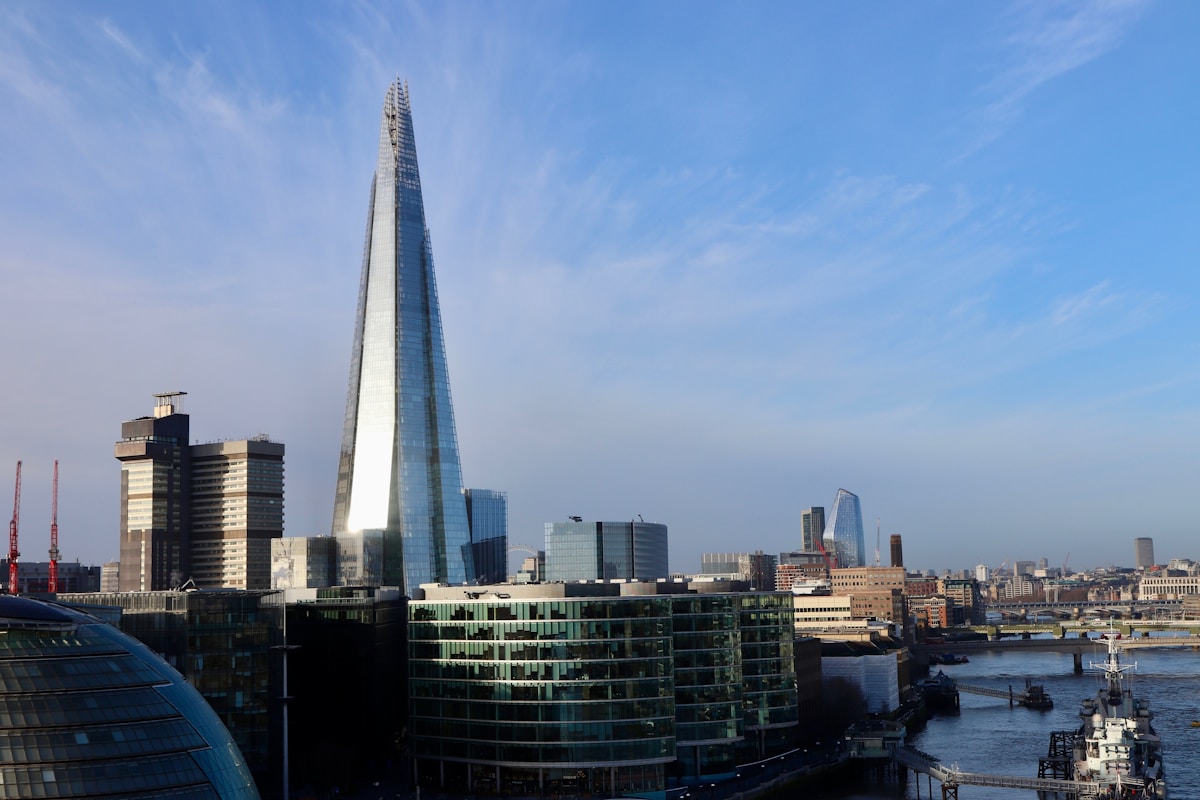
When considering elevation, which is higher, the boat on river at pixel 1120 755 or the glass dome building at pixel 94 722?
the glass dome building at pixel 94 722

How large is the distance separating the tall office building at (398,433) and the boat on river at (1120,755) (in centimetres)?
10210

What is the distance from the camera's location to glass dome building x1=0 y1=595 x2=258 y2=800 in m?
55.5

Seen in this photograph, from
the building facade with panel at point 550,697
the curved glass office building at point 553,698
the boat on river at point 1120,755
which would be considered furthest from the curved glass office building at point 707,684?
the boat on river at point 1120,755

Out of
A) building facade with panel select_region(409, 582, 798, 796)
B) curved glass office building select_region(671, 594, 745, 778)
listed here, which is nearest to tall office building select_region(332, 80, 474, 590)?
building facade with panel select_region(409, 582, 798, 796)

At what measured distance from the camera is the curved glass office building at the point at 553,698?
92.4 meters

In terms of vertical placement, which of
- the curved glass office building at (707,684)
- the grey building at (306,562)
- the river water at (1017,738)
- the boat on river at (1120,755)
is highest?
the grey building at (306,562)

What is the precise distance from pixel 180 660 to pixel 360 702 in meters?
24.1

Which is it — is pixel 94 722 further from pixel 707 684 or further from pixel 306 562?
pixel 306 562

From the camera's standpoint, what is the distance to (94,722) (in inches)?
2264

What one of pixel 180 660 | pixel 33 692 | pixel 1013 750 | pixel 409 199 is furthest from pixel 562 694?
pixel 409 199

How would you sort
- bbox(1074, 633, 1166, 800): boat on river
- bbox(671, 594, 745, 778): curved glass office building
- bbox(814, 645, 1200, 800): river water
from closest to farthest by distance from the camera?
1. bbox(1074, 633, 1166, 800): boat on river
2. bbox(671, 594, 745, 778): curved glass office building
3. bbox(814, 645, 1200, 800): river water

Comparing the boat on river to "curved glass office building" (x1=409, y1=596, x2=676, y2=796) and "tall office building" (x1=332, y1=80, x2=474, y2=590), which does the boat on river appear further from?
"tall office building" (x1=332, y1=80, x2=474, y2=590)

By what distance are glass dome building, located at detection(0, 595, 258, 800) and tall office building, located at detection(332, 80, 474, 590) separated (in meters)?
122

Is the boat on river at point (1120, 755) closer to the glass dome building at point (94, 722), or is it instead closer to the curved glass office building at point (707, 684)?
the curved glass office building at point (707, 684)
